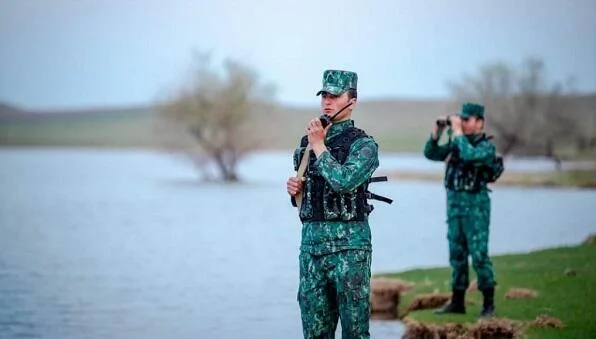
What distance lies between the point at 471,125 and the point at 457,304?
169 cm

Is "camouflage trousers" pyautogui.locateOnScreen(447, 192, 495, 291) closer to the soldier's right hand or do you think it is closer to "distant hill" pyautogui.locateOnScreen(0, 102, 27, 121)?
the soldier's right hand

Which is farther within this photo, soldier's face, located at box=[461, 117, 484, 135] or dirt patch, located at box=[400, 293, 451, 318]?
dirt patch, located at box=[400, 293, 451, 318]

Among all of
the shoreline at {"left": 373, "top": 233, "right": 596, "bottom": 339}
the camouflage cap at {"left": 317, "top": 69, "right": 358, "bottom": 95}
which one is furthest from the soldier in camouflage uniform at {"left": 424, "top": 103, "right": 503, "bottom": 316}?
the camouflage cap at {"left": 317, "top": 69, "right": 358, "bottom": 95}

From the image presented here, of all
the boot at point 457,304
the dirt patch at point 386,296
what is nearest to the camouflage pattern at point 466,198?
the boot at point 457,304

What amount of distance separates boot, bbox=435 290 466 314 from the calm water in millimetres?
782

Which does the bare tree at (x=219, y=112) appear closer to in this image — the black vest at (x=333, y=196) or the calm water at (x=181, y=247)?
the calm water at (x=181, y=247)

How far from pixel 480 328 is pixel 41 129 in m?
27.6

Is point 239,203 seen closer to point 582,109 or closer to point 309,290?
point 582,109

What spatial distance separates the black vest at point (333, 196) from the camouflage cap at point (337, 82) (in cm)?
22

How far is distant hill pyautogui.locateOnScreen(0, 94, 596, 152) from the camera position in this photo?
43.3 m

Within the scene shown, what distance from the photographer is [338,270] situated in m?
6.38

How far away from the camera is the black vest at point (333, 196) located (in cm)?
639

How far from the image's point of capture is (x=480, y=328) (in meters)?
10.2

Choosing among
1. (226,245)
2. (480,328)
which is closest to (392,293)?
(480,328)
